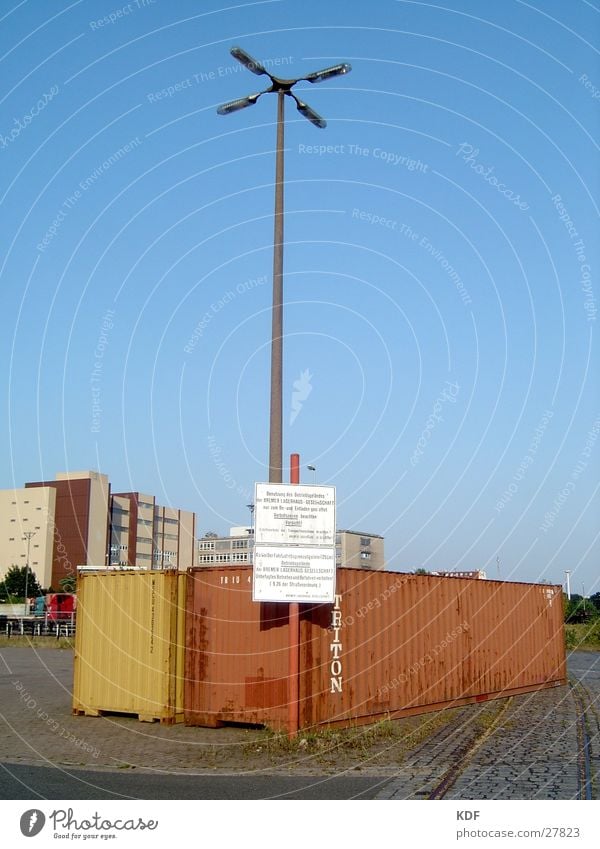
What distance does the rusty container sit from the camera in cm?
1493

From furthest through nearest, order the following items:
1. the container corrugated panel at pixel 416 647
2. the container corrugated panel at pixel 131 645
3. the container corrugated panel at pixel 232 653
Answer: the container corrugated panel at pixel 131 645 < the container corrugated panel at pixel 416 647 < the container corrugated panel at pixel 232 653

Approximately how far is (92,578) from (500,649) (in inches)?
419

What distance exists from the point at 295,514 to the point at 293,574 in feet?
3.29

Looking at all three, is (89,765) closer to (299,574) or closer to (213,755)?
(213,755)

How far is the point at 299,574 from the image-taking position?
45.3 ft

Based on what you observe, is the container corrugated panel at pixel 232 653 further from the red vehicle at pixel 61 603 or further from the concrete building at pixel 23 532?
the concrete building at pixel 23 532

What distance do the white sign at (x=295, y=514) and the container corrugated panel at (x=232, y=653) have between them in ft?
5.96

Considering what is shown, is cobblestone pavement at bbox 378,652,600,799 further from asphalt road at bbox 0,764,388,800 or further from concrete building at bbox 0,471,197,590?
concrete building at bbox 0,471,197,590

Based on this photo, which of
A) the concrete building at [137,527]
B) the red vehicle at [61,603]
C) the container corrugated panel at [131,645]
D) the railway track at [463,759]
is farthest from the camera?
the concrete building at [137,527]

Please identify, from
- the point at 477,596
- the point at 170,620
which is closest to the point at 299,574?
the point at 170,620

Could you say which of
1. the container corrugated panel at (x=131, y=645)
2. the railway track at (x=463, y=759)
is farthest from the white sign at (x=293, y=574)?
the container corrugated panel at (x=131, y=645)

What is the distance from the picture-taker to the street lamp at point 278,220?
1416cm

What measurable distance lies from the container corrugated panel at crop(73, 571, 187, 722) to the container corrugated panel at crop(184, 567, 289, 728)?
0.30 metres

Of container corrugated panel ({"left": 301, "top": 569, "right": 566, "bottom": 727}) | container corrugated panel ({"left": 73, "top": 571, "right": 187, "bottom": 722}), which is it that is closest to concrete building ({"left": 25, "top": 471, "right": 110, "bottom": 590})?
container corrugated panel ({"left": 301, "top": 569, "right": 566, "bottom": 727})
